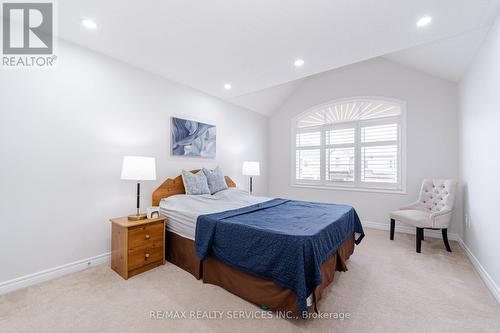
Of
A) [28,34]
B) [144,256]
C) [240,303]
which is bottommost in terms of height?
[240,303]

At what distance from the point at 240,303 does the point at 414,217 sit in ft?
9.34

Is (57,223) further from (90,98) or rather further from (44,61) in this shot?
(44,61)

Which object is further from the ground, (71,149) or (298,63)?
(298,63)

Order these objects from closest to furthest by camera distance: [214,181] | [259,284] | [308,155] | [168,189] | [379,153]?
[259,284] → [168,189] → [214,181] → [379,153] → [308,155]

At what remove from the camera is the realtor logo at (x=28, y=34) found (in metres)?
2.00

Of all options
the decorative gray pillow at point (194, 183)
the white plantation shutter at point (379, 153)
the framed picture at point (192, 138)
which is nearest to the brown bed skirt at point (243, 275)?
the decorative gray pillow at point (194, 183)

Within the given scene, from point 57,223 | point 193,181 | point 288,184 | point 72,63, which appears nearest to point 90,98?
point 72,63

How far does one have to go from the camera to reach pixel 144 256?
96.4 inches

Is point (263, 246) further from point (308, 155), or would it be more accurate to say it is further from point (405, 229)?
point (308, 155)

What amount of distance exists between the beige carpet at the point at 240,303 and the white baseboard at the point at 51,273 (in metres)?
0.07

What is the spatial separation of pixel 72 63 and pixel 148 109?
0.95 m

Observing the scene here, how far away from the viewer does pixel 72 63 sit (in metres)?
2.44

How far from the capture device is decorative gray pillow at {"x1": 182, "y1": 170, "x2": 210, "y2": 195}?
331 cm


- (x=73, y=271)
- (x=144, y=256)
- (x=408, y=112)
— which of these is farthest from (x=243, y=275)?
(x=408, y=112)
